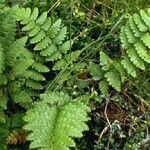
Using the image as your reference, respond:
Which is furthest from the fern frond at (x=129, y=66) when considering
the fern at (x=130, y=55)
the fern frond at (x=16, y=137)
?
the fern frond at (x=16, y=137)

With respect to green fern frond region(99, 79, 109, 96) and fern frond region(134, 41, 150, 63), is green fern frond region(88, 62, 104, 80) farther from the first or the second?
fern frond region(134, 41, 150, 63)

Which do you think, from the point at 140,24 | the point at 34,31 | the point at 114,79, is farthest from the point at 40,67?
the point at 140,24

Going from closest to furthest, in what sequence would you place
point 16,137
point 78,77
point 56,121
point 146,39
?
point 56,121 → point 16,137 → point 146,39 → point 78,77

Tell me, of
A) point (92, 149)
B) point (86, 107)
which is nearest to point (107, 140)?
point (92, 149)

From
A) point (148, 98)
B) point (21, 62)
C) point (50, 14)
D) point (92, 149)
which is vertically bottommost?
point (92, 149)

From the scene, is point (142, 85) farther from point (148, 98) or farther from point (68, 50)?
point (68, 50)

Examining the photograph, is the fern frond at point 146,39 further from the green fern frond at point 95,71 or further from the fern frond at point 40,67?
the fern frond at point 40,67

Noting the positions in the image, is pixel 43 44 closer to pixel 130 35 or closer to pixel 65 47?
pixel 65 47
